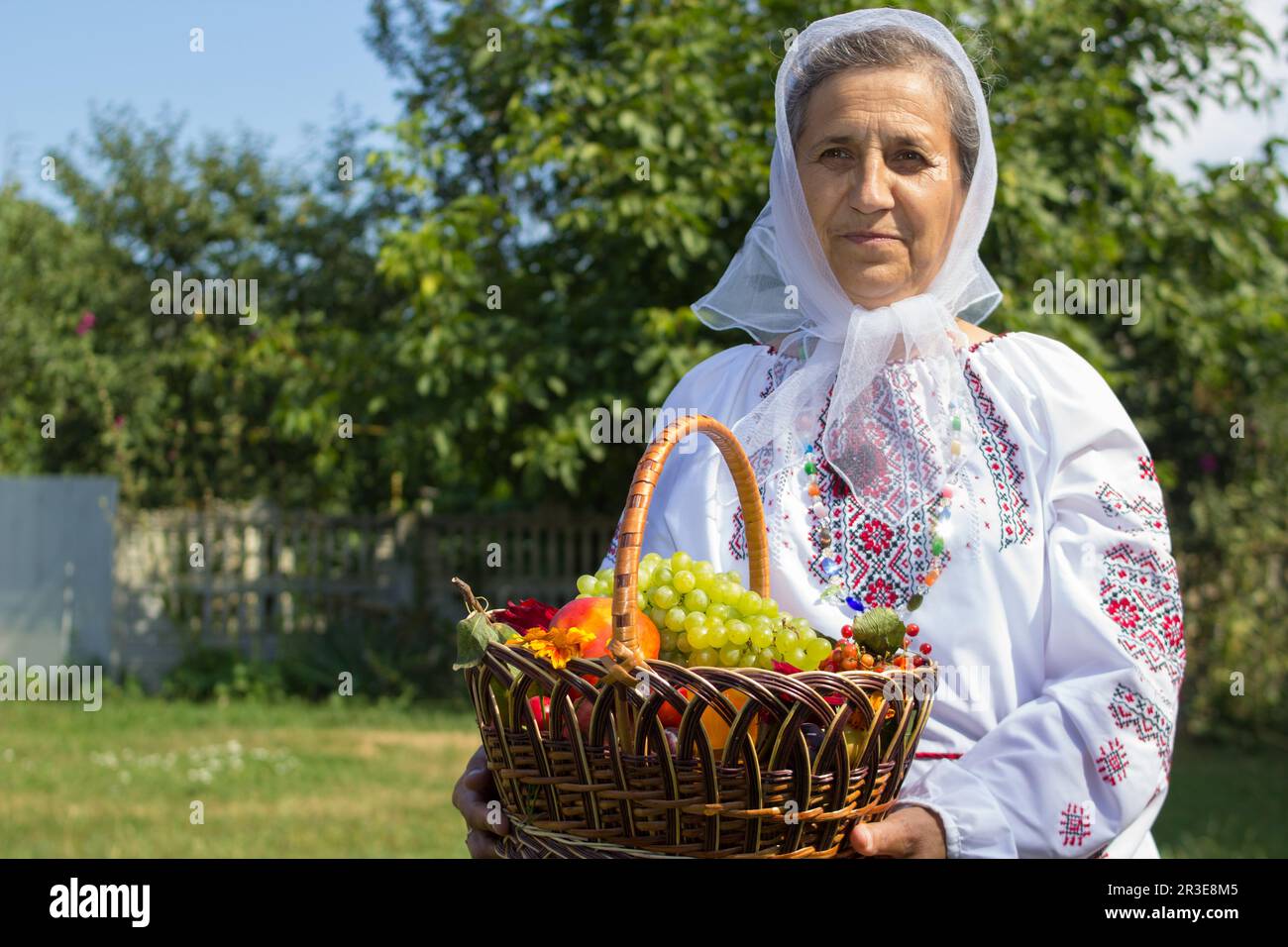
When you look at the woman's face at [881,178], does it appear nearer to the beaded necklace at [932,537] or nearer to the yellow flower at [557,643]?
the beaded necklace at [932,537]

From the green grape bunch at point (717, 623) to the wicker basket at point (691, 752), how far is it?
139 mm

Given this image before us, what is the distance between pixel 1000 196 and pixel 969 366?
486cm

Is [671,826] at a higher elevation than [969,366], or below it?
below

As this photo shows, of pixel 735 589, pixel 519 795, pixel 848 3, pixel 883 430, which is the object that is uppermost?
pixel 848 3

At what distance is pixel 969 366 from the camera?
6.48 ft

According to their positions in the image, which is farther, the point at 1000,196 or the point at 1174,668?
the point at 1000,196

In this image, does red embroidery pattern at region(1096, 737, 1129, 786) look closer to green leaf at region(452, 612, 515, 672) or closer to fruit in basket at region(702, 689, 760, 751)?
fruit in basket at region(702, 689, 760, 751)

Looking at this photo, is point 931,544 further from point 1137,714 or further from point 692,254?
point 692,254

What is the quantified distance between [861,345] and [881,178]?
26 centimetres

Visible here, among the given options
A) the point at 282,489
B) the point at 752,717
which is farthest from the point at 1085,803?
the point at 282,489

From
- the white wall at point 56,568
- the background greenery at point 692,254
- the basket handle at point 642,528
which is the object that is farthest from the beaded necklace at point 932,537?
the white wall at point 56,568

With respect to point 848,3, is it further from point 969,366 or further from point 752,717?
point 752,717

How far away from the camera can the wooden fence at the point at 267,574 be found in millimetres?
9648
